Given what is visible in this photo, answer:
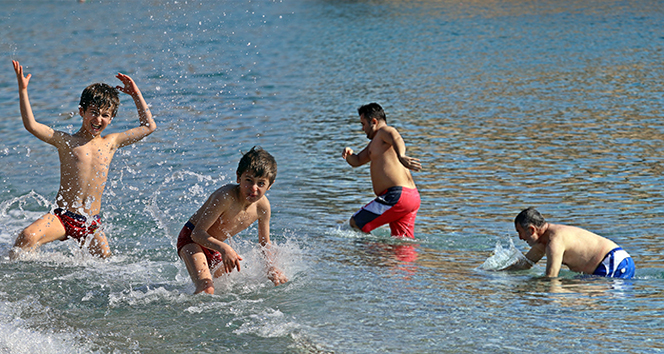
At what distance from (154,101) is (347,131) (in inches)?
217

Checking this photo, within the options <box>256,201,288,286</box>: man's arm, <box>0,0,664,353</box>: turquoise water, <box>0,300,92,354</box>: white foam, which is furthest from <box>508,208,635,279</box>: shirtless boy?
<box>0,300,92,354</box>: white foam

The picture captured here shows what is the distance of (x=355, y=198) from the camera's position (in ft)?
27.9

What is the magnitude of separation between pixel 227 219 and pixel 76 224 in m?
1.62

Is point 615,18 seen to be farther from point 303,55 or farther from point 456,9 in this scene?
point 303,55

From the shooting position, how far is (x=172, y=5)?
43.3m

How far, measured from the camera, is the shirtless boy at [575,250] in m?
5.67

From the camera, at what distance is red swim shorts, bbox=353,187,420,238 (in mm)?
7023

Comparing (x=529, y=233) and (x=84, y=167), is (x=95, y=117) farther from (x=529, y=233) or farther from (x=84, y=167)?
(x=529, y=233)

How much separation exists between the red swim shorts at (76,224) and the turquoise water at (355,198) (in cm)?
→ 27

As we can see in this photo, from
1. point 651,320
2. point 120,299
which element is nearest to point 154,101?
point 120,299

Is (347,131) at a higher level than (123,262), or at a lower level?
higher

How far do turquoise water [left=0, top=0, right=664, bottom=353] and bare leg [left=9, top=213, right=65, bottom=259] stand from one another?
0.72ft

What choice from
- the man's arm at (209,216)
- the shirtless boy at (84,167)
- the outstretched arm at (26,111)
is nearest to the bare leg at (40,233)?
the shirtless boy at (84,167)

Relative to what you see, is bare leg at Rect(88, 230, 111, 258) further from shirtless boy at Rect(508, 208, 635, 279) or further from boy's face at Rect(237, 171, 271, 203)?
shirtless boy at Rect(508, 208, 635, 279)
